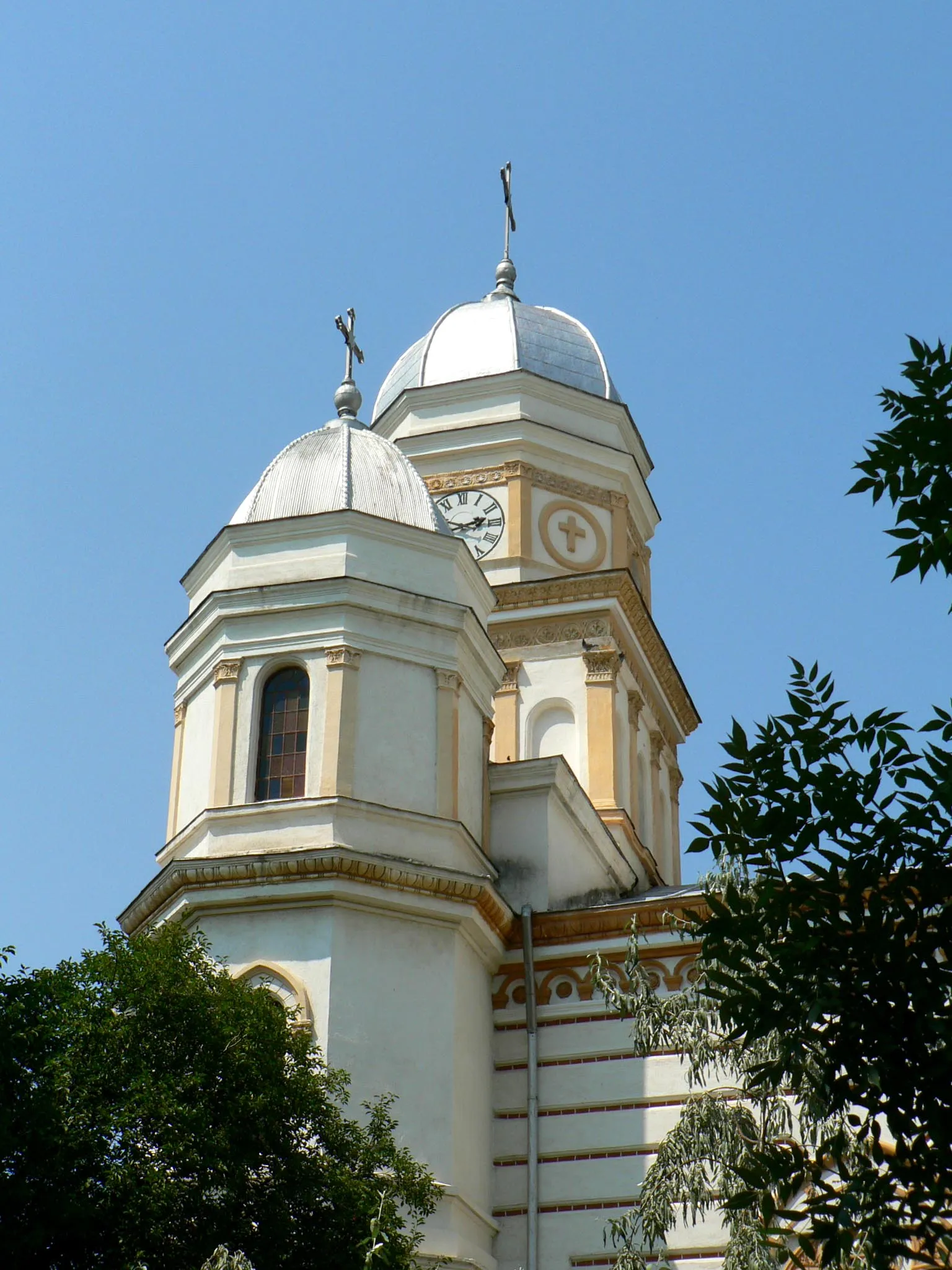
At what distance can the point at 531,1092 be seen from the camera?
19.0 meters

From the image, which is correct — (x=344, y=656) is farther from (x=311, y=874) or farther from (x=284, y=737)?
(x=311, y=874)

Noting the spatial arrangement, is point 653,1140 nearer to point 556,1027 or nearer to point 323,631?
point 556,1027

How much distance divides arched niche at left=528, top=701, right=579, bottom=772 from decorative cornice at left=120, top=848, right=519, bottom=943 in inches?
237

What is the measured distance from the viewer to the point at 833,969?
29.8 feet

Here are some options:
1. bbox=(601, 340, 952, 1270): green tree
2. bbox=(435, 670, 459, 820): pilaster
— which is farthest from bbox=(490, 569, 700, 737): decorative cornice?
bbox=(601, 340, 952, 1270): green tree

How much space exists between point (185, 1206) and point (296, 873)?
5148mm

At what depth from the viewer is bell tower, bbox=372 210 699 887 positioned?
2489cm

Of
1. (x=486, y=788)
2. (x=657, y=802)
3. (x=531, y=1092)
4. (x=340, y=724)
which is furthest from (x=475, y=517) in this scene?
(x=531, y=1092)

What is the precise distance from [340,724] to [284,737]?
28.0 inches

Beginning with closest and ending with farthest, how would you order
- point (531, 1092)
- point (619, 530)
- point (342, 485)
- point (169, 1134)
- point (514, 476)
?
1. point (169, 1134)
2. point (531, 1092)
3. point (342, 485)
4. point (514, 476)
5. point (619, 530)

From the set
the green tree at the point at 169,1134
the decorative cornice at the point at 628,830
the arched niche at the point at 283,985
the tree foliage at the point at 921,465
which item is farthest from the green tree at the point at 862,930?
the decorative cornice at the point at 628,830

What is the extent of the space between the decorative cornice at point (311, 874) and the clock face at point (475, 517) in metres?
8.58

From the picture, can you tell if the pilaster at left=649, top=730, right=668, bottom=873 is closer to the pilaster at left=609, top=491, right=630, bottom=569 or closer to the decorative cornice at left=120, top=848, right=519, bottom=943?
the pilaster at left=609, top=491, right=630, bottom=569

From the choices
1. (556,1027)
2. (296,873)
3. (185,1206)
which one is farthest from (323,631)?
(185,1206)
